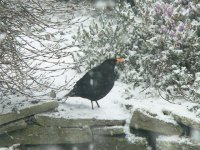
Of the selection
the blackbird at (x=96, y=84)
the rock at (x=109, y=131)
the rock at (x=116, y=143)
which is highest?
the blackbird at (x=96, y=84)

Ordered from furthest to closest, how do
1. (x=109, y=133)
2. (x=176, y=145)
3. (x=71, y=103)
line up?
(x=71, y=103), (x=109, y=133), (x=176, y=145)

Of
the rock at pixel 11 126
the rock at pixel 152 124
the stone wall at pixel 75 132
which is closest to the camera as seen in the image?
the rock at pixel 152 124

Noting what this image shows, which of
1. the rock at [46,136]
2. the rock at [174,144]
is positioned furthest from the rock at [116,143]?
the rock at [174,144]

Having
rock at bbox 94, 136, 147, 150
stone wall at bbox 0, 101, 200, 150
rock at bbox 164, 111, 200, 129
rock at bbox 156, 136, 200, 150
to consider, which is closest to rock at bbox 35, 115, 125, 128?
stone wall at bbox 0, 101, 200, 150

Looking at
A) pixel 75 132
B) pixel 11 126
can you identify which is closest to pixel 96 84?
pixel 75 132

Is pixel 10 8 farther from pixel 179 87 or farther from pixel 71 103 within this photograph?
pixel 179 87

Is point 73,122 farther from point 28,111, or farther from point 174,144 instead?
point 174,144

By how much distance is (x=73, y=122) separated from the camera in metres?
6.13

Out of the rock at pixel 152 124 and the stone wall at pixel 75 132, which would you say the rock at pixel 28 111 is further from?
the rock at pixel 152 124

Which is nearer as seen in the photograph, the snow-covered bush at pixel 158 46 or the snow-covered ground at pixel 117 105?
the snow-covered ground at pixel 117 105

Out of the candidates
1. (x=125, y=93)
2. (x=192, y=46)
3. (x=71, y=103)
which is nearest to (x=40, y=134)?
(x=71, y=103)

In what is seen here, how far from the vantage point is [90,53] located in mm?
7543

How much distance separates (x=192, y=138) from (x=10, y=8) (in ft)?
9.19

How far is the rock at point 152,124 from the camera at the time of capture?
19.3 feet
